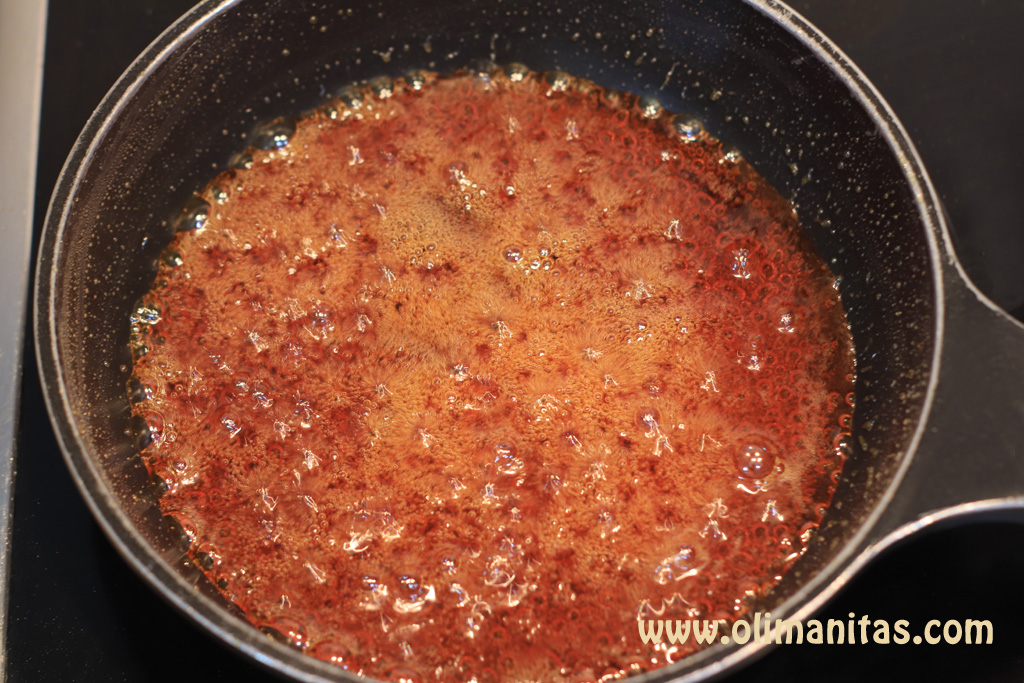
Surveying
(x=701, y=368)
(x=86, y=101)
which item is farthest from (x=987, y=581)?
(x=86, y=101)

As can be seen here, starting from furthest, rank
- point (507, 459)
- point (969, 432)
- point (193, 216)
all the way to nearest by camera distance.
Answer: point (193, 216) → point (507, 459) → point (969, 432)

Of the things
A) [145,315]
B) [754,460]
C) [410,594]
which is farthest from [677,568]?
[145,315]

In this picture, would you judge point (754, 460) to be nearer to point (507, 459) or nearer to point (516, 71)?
point (507, 459)

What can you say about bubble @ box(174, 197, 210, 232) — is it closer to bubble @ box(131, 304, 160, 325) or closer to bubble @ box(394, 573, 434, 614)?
bubble @ box(131, 304, 160, 325)

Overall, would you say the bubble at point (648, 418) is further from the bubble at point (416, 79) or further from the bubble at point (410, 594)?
the bubble at point (416, 79)

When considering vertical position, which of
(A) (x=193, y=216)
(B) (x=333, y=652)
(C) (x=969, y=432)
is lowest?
(B) (x=333, y=652)

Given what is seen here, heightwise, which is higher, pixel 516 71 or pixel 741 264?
pixel 516 71

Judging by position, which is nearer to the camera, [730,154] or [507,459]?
[507,459]

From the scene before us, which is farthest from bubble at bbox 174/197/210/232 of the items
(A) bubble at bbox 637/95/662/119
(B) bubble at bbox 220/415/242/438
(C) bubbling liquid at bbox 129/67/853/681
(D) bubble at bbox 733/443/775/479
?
(D) bubble at bbox 733/443/775/479
